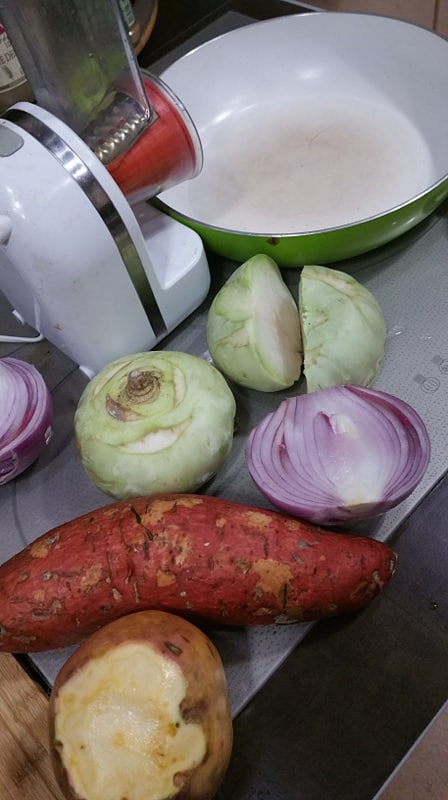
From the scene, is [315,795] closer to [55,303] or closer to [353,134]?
[55,303]

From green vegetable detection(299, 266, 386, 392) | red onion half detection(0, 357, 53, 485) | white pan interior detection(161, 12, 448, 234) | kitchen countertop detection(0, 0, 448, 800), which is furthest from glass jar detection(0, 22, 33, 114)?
kitchen countertop detection(0, 0, 448, 800)

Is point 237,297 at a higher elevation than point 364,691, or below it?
higher

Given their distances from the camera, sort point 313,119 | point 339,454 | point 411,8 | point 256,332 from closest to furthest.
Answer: point 339,454 → point 256,332 → point 313,119 → point 411,8

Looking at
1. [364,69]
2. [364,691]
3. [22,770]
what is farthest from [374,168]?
[22,770]

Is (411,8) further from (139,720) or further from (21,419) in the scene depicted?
(139,720)

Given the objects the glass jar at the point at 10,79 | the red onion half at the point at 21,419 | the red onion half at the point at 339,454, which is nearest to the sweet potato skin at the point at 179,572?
the red onion half at the point at 339,454

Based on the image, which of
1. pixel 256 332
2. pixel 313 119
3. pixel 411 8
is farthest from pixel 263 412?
pixel 411 8

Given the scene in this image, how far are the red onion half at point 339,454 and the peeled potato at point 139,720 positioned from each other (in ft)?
0.56

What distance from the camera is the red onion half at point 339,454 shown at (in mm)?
619

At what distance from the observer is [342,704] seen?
0.60 m

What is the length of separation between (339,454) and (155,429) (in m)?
0.18

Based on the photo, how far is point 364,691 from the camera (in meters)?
0.60

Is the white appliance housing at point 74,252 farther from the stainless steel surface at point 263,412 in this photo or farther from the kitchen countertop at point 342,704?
the kitchen countertop at point 342,704

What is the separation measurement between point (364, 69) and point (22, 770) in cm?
104
